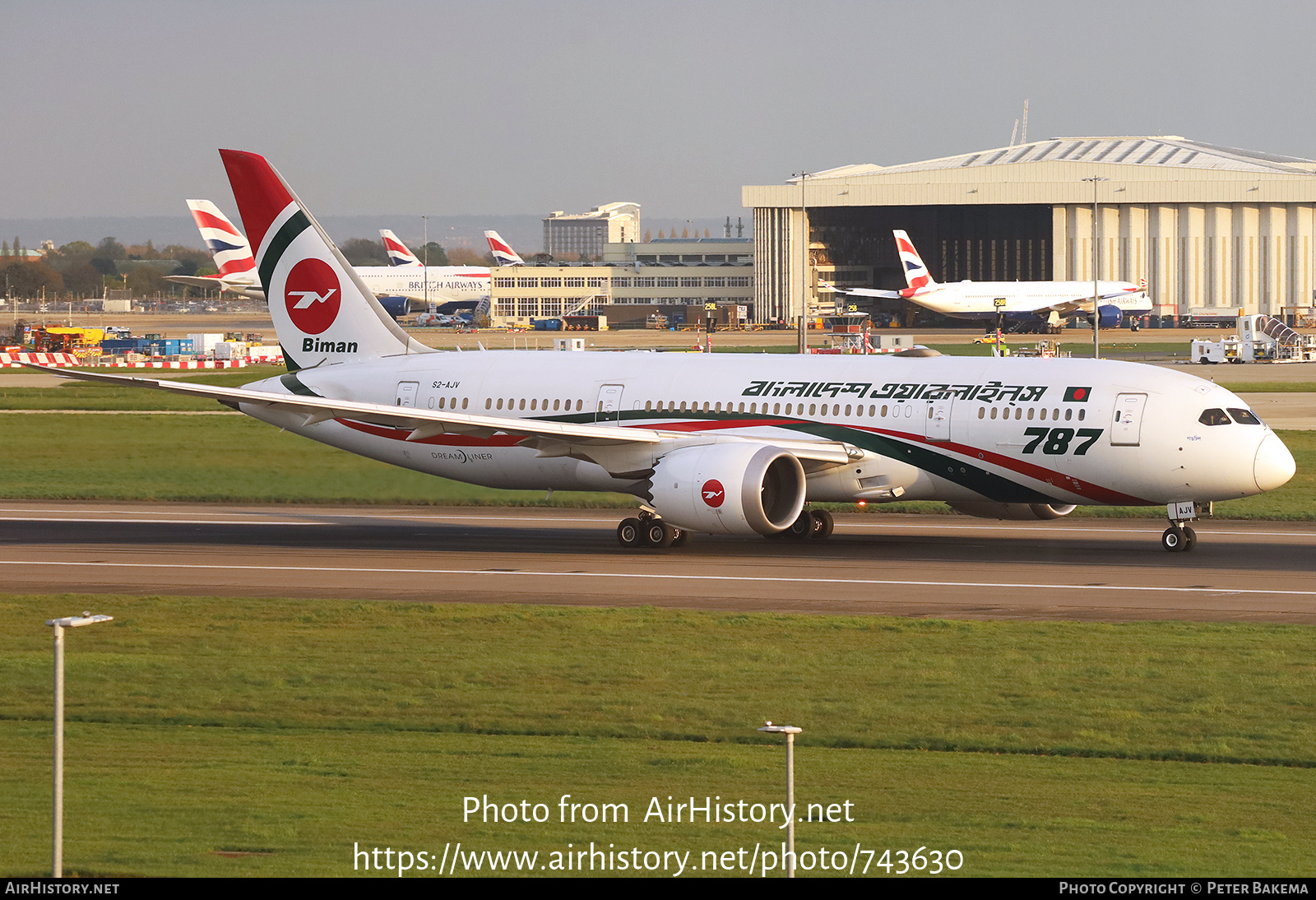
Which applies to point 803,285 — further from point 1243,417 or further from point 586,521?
point 1243,417

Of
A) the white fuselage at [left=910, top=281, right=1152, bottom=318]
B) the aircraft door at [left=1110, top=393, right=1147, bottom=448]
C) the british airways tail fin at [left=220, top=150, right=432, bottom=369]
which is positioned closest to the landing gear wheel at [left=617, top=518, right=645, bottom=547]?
the british airways tail fin at [left=220, top=150, right=432, bottom=369]

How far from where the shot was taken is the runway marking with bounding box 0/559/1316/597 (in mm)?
29641

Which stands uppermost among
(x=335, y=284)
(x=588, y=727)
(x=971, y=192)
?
(x=971, y=192)

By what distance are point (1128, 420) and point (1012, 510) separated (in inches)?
146

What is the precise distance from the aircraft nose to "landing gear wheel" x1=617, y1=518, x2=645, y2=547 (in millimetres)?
12586

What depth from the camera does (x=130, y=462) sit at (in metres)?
47.3

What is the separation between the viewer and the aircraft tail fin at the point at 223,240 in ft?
549

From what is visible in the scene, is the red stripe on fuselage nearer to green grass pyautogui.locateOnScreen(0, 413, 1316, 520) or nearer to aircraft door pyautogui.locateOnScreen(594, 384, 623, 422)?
aircraft door pyautogui.locateOnScreen(594, 384, 623, 422)

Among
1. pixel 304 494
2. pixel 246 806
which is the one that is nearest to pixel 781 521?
pixel 304 494

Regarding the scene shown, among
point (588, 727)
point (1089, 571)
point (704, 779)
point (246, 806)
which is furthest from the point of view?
point (1089, 571)

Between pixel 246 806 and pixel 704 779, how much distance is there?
4452mm

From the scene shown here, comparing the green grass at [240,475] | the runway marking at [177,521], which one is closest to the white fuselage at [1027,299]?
the green grass at [240,475]

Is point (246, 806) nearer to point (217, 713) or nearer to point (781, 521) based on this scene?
point (217, 713)

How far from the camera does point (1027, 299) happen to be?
164000mm
